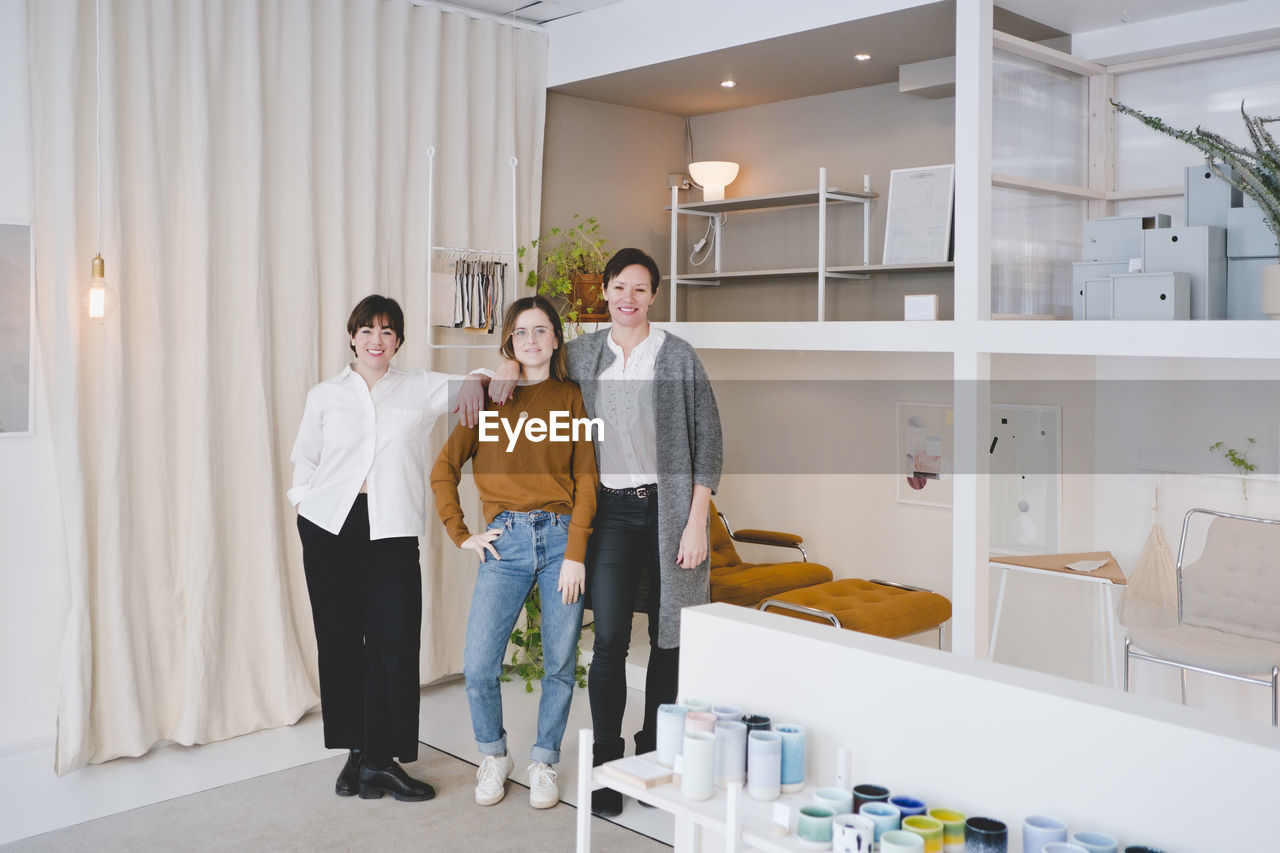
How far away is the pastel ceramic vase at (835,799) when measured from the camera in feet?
5.81

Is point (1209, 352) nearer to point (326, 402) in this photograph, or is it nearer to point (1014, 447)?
point (1014, 447)

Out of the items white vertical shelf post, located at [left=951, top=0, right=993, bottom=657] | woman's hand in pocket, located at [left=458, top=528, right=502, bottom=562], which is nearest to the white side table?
white vertical shelf post, located at [left=951, top=0, right=993, bottom=657]

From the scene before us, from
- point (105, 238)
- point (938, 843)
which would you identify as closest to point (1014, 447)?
point (938, 843)

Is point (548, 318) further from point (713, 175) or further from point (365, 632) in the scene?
point (713, 175)

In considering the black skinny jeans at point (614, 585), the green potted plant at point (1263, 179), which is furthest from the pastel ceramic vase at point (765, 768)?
the green potted plant at point (1263, 179)

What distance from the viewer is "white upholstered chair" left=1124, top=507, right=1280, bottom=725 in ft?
10.7

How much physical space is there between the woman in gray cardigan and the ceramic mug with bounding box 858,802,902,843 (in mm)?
1522

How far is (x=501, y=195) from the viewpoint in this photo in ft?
14.6

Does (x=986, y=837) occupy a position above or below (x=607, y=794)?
above

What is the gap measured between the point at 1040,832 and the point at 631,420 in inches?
72.5

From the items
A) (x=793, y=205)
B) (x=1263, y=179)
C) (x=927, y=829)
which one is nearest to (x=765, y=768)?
(x=927, y=829)

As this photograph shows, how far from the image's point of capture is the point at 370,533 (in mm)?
3205

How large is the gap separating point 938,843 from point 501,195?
3351mm

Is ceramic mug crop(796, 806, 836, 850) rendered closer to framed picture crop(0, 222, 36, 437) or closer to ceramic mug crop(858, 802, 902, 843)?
ceramic mug crop(858, 802, 902, 843)
